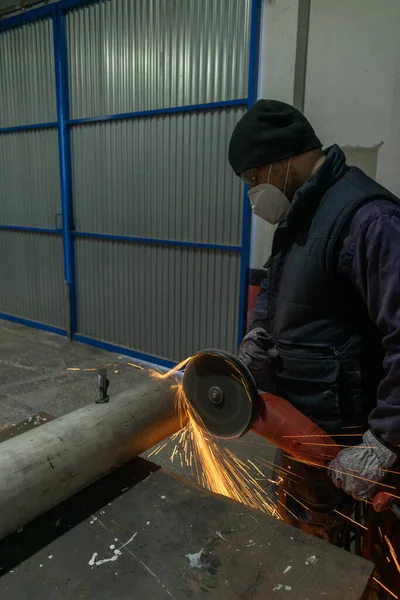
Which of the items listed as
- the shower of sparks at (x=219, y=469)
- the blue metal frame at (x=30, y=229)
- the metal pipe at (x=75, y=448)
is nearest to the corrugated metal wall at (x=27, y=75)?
the blue metal frame at (x=30, y=229)

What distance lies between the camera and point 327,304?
1.48m

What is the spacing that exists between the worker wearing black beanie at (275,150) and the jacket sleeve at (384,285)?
1.30 feet

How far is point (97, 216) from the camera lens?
17.7 feet

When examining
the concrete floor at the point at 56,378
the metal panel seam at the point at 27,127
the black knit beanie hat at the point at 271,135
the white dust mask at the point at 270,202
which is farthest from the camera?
the metal panel seam at the point at 27,127

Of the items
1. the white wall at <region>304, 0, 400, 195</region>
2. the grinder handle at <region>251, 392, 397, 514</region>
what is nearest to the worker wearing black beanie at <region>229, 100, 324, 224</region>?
the grinder handle at <region>251, 392, 397, 514</region>

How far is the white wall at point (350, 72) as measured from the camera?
A: 10.0 feet

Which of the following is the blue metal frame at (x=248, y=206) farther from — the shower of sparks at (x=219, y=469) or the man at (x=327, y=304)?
the man at (x=327, y=304)

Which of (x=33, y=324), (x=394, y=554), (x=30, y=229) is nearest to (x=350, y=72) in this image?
(x=394, y=554)

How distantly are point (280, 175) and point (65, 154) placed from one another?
4518 millimetres

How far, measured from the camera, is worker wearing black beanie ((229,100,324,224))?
1556 mm

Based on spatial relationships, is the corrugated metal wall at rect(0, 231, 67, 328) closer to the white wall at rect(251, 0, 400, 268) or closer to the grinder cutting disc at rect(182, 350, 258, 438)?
the white wall at rect(251, 0, 400, 268)

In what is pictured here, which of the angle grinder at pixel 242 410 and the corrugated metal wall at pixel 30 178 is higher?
the corrugated metal wall at pixel 30 178

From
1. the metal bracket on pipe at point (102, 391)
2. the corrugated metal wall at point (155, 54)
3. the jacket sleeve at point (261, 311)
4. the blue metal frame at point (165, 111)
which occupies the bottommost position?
the metal bracket on pipe at point (102, 391)

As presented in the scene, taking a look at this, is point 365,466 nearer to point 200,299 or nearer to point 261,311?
point 261,311
